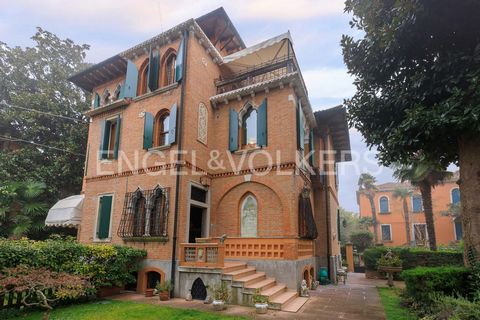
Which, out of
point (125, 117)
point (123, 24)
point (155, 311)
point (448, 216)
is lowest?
point (155, 311)

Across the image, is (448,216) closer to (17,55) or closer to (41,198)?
(41,198)

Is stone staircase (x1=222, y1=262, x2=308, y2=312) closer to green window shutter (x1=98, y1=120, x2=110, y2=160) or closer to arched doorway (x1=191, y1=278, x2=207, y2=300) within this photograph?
arched doorway (x1=191, y1=278, x2=207, y2=300)

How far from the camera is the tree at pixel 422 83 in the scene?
26.5 ft

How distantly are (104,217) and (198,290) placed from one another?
646cm

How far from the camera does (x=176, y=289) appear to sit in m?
11.3

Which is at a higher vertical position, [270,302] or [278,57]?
[278,57]

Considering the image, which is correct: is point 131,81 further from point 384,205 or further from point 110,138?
point 384,205

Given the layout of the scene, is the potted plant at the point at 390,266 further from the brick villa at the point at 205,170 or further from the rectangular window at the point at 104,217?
the rectangular window at the point at 104,217

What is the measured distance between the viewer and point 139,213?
13.4 m

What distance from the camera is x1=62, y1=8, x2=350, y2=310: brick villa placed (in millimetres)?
11852

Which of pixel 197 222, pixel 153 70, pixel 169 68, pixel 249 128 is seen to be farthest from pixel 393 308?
pixel 153 70

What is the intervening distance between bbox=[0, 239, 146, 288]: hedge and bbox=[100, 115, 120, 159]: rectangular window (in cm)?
582

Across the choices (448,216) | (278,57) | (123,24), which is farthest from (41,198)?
(448,216)

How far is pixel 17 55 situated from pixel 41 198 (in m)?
13.1
